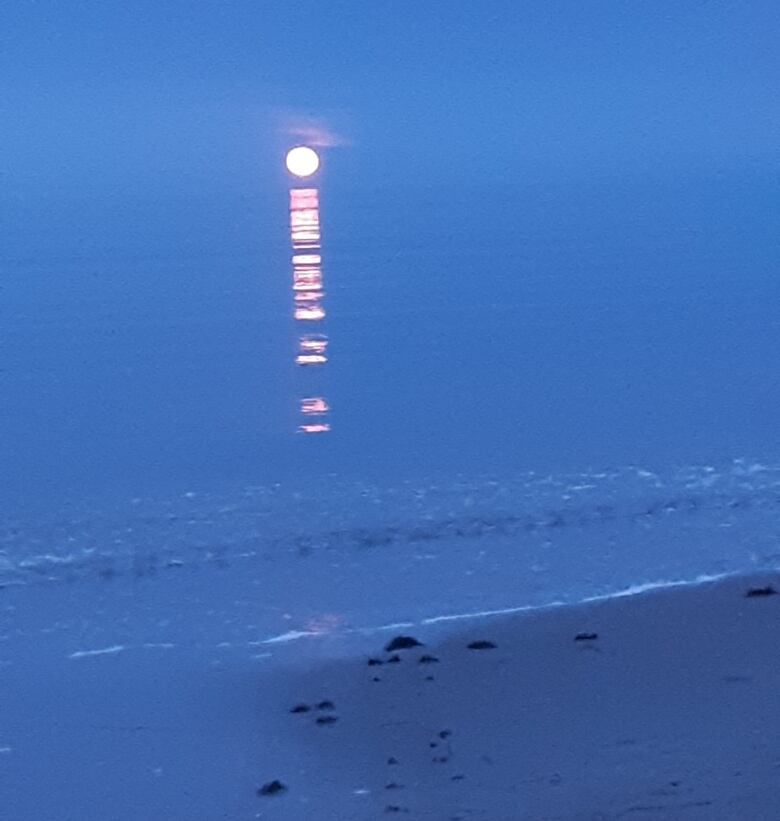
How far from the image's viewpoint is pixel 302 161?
27250 mm

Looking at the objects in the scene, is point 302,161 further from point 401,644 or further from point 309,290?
point 401,644

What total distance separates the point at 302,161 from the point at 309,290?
1503 centimetres

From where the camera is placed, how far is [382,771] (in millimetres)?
4230

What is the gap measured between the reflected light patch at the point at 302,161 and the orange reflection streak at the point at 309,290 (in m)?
4.92

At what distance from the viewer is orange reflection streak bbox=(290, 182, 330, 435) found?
8.50 metres

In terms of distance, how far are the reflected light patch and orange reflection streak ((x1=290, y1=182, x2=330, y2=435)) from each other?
16.2 feet

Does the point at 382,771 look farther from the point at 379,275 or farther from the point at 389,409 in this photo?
the point at 379,275

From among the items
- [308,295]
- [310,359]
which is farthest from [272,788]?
[308,295]

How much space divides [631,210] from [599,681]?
16593mm

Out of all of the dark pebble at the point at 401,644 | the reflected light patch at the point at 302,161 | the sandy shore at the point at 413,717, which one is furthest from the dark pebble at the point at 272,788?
the reflected light patch at the point at 302,161

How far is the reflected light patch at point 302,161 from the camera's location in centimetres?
2634

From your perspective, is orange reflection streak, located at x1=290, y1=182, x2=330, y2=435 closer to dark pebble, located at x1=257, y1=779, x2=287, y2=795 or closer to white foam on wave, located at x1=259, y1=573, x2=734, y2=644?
white foam on wave, located at x1=259, y1=573, x2=734, y2=644

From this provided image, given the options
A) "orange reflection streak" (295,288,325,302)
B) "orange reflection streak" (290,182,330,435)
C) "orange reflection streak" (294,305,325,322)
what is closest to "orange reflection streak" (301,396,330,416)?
"orange reflection streak" (290,182,330,435)

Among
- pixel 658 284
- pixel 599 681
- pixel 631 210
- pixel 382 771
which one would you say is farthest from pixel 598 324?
pixel 631 210
